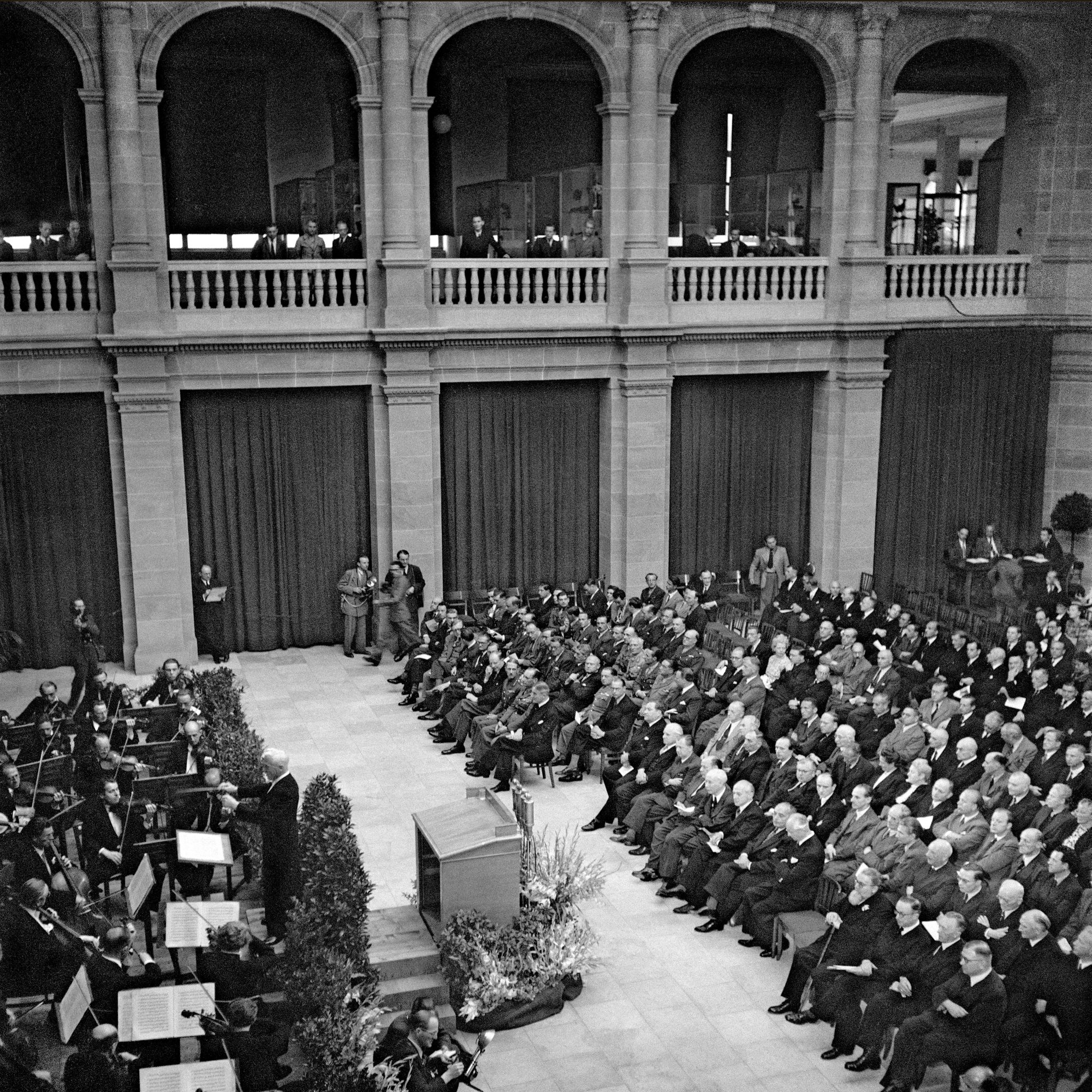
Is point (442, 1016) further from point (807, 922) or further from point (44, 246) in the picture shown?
point (44, 246)

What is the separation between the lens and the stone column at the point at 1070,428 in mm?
24344

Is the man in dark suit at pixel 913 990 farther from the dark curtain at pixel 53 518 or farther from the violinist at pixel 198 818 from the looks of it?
the dark curtain at pixel 53 518

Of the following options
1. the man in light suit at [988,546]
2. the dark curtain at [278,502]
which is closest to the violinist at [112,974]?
the dark curtain at [278,502]

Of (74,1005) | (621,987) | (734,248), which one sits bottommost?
(621,987)

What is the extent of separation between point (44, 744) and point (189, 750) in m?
1.75

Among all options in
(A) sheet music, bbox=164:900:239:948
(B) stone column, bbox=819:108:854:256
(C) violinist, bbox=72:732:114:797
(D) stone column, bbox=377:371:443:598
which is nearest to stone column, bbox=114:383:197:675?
(D) stone column, bbox=377:371:443:598

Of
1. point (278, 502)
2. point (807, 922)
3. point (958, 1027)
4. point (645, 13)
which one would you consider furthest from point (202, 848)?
point (645, 13)

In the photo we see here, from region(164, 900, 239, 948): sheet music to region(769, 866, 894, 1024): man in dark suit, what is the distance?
14.8ft

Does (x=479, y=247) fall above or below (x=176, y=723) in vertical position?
above

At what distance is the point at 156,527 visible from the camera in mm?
20531

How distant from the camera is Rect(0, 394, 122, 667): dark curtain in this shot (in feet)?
66.2

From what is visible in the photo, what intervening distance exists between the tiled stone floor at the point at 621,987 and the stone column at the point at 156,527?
3590 mm

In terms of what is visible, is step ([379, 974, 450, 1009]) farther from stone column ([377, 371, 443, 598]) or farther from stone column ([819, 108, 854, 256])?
stone column ([819, 108, 854, 256])

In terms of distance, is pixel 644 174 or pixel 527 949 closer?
pixel 527 949
